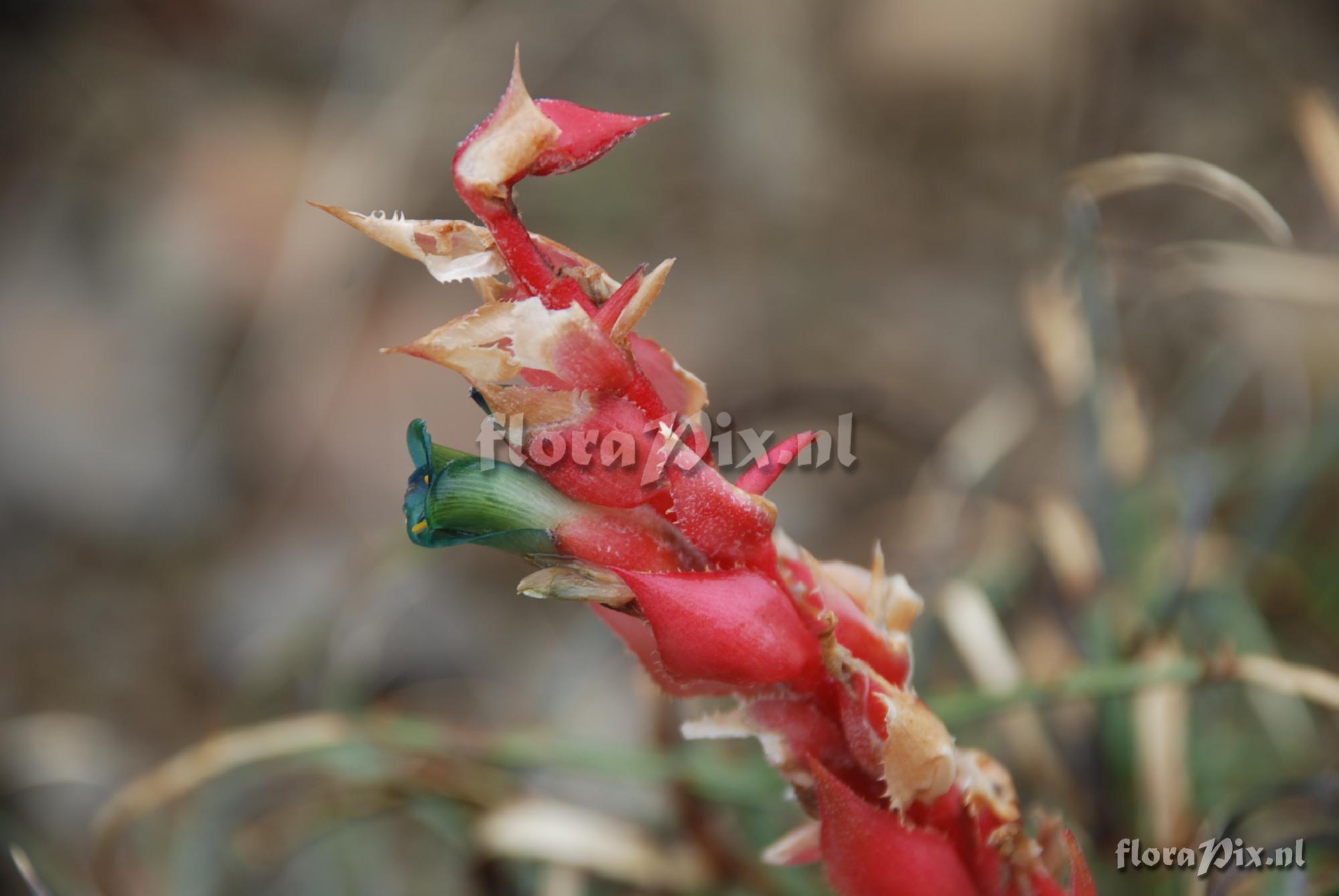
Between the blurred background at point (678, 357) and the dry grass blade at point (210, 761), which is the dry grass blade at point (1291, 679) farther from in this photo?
the dry grass blade at point (210, 761)

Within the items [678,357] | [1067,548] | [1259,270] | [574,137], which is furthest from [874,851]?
[678,357]

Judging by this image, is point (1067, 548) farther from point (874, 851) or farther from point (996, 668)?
point (874, 851)

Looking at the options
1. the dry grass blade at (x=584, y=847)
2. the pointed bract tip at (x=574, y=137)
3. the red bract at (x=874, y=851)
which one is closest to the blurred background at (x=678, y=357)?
the dry grass blade at (x=584, y=847)

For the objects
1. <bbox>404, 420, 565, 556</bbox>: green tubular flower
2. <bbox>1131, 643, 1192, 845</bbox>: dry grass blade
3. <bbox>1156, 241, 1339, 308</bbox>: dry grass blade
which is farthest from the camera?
<bbox>1156, 241, 1339, 308</bbox>: dry grass blade

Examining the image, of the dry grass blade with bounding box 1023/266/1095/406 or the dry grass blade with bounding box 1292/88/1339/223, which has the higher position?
the dry grass blade with bounding box 1292/88/1339/223

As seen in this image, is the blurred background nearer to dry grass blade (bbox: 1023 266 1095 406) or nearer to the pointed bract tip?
dry grass blade (bbox: 1023 266 1095 406)

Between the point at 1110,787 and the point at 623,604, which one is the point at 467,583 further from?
the point at 623,604

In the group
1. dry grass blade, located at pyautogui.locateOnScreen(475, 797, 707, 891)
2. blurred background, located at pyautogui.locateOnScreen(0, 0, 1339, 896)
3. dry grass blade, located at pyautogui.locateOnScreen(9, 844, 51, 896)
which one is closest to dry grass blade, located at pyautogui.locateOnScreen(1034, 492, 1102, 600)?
blurred background, located at pyautogui.locateOnScreen(0, 0, 1339, 896)

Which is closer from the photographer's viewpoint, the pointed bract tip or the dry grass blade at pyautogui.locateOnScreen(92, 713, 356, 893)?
the pointed bract tip
